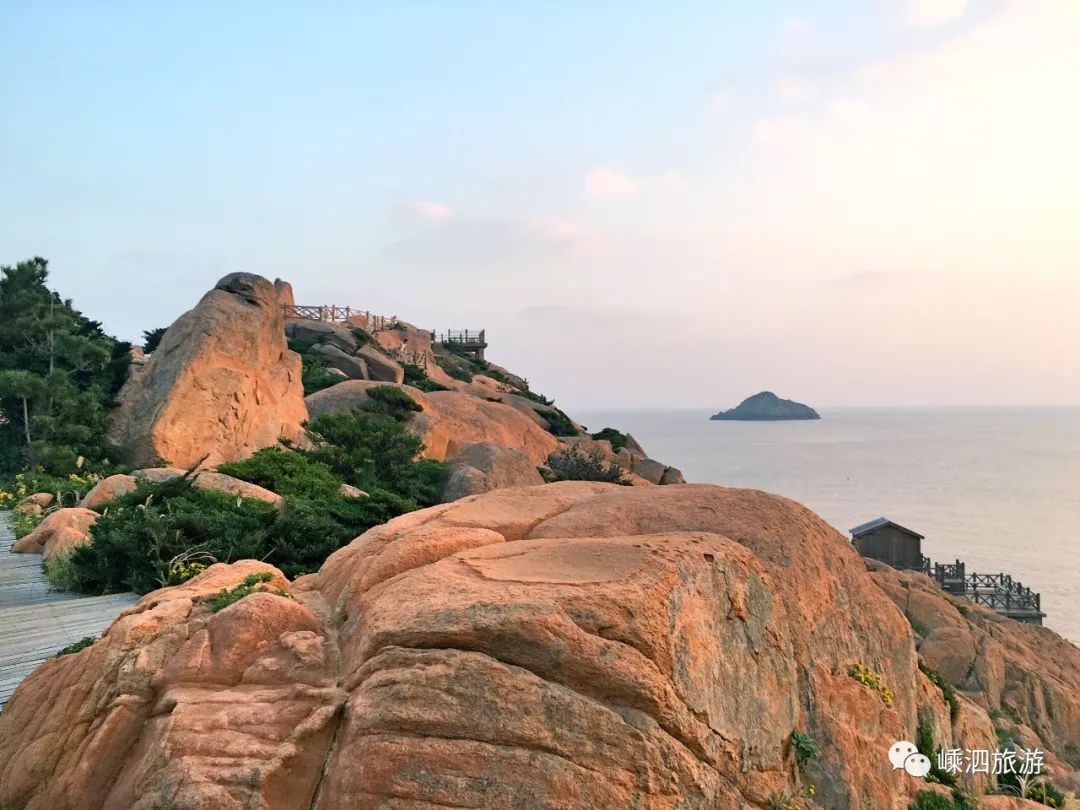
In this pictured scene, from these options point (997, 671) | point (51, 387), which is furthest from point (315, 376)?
point (997, 671)

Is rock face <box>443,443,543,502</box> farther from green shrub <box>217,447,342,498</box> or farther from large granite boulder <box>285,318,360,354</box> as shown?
large granite boulder <box>285,318,360,354</box>

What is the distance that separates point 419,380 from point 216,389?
87.2ft

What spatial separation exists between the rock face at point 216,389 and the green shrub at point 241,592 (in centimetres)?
1475

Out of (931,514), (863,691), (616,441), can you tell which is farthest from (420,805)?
(931,514)

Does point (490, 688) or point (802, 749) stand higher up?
point (490, 688)

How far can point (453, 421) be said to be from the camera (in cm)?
3219

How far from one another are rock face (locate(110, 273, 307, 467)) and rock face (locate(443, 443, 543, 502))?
733cm

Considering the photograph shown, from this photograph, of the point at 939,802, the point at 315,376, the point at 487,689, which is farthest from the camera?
the point at 315,376

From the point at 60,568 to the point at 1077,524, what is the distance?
83.9 metres

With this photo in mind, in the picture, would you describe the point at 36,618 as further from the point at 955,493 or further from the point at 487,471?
the point at 955,493

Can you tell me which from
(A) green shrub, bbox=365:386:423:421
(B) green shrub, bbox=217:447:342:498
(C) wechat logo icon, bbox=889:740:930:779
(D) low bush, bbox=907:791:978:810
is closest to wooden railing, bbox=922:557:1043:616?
(A) green shrub, bbox=365:386:423:421

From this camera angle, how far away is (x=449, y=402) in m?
34.2

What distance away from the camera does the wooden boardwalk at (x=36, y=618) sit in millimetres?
9031

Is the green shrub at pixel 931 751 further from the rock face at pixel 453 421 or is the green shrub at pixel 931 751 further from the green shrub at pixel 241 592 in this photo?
the rock face at pixel 453 421
